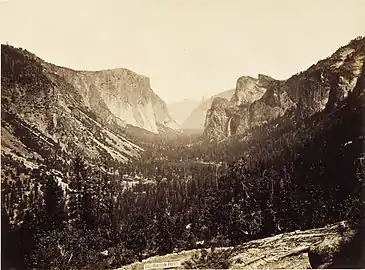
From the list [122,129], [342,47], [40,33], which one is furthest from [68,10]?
[342,47]

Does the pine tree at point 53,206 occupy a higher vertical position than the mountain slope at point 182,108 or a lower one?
lower

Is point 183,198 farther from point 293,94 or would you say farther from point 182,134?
point 293,94

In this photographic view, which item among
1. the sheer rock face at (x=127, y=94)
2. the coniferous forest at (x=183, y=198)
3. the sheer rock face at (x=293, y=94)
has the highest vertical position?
the sheer rock face at (x=127, y=94)

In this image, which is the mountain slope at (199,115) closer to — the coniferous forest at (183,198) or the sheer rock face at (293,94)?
the sheer rock face at (293,94)

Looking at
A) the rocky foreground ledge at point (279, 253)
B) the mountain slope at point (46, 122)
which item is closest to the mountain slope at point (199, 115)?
the mountain slope at point (46, 122)

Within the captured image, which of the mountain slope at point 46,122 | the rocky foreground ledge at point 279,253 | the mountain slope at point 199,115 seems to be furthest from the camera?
the mountain slope at point 199,115

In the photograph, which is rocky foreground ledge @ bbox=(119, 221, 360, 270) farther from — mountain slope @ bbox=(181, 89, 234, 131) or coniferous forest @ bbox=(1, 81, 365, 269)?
mountain slope @ bbox=(181, 89, 234, 131)

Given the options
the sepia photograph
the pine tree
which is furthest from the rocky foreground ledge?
the pine tree

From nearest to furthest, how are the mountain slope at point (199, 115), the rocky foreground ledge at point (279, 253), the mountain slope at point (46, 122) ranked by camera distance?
the rocky foreground ledge at point (279, 253) < the mountain slope at point (46, 122) < the mountain slope at point (199, 115)

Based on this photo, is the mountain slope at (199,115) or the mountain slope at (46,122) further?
the mountain slope at (199,115)
